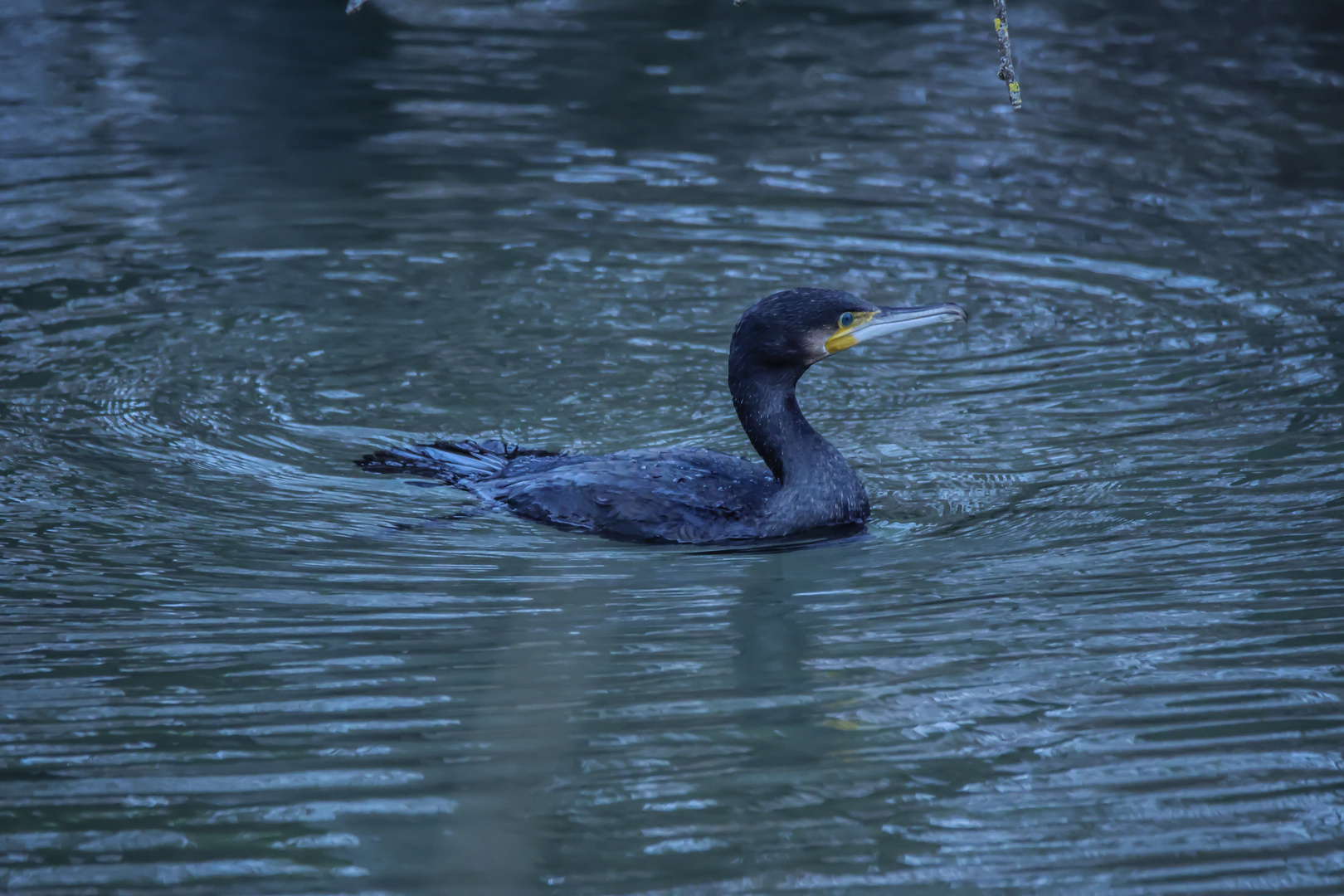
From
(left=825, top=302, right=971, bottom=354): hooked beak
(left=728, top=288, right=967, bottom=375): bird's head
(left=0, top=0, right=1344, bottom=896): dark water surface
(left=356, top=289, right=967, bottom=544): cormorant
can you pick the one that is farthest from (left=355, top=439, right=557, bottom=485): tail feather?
(left=825, top=302, right=971, bottom=354): hooked beak

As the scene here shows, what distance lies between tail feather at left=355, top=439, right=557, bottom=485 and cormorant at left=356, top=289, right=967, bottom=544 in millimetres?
325

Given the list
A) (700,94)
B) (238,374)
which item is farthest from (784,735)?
(700,94)

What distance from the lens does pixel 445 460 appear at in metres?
6.48

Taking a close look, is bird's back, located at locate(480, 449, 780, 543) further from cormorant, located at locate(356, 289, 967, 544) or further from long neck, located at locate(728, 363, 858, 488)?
long neck, located at locate(728, 363, 858, 488)

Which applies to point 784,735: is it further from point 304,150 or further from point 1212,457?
point 304,150

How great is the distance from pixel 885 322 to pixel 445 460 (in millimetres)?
1983

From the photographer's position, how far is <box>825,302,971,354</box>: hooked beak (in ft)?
18.9

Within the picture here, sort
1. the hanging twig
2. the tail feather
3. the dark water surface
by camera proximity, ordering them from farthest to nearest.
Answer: the tail feather < the hanging twig < the dark water surface

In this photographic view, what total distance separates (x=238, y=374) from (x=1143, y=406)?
4466 millimetres

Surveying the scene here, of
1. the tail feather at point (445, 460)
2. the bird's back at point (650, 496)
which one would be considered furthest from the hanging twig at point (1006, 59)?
the tail feather at point (445, 460)

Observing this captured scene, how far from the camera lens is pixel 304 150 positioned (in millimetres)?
11625

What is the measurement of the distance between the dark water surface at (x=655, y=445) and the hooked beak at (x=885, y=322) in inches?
29.5

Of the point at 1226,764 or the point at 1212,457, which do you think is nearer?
the point at 1226,764

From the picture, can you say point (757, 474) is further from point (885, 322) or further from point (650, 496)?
point (885, 322)
